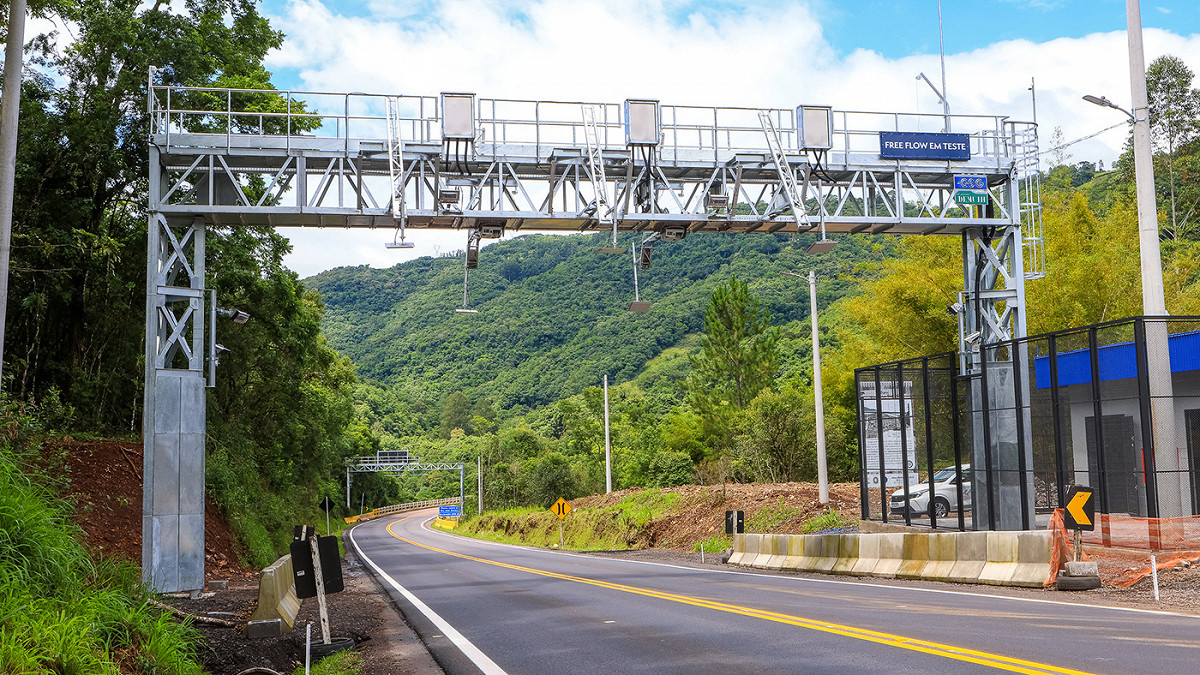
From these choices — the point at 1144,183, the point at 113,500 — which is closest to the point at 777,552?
the point at 1144,183

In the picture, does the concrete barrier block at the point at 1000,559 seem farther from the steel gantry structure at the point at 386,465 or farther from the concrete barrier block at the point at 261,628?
the steel gantry structure at the point at 386,465

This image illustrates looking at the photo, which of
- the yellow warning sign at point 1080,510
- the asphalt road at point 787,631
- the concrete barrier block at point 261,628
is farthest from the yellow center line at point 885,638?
the concrete barrier block at point 261,628

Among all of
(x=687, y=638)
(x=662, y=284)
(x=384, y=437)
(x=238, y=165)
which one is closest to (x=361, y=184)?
(x=238, y=165)

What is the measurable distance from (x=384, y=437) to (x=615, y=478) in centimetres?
7162

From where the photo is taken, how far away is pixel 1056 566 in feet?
48.6

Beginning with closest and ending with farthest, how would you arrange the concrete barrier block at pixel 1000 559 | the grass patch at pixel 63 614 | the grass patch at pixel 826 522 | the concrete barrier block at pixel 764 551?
1. the grass patch at pixel 63 614
2. the concrete barrier block at pixel 1000 559
3. the concrete barrier block at pixel 764 551
4. the grass patch at pixel 826 522

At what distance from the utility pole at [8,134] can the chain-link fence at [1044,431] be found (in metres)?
15.6

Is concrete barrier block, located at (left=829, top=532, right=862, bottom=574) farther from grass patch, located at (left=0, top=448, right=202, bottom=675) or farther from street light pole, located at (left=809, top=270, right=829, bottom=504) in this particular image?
grass patch, located at (left=0, top=448, right=202, bottom=675)

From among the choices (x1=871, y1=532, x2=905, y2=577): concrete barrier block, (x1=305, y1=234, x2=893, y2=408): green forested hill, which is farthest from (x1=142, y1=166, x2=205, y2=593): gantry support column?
(x1=305, y1=234, x2=893, y2=408): green forested hill

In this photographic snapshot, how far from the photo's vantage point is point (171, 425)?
63.6 ft

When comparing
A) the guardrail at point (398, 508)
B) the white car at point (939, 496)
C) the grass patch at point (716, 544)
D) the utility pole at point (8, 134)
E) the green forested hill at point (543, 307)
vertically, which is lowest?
the guardrail at point (398, 508)

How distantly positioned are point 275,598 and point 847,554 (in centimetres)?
1250

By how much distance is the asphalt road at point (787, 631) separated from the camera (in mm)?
8500

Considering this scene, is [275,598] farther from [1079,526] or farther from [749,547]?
[749,547]
